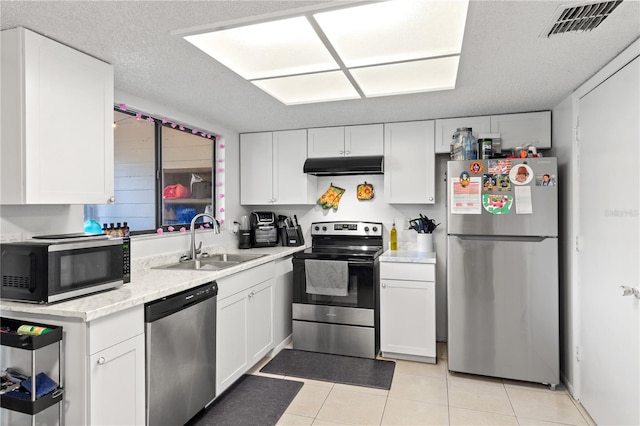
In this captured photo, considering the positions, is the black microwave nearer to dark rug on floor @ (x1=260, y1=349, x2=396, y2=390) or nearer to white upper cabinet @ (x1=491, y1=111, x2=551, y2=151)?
dark rug on floor @ (x1=260, y1=349, x2=396, y2=390)

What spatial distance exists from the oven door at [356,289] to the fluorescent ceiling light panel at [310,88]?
1414 millimetres

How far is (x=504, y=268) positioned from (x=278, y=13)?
2340 mm

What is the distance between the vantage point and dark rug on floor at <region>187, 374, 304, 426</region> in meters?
2.33

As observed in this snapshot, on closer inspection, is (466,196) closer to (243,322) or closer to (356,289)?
(356,289)

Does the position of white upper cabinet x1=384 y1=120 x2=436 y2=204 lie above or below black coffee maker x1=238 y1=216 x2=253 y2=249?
above

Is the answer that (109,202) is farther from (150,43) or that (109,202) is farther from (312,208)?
(312,208)

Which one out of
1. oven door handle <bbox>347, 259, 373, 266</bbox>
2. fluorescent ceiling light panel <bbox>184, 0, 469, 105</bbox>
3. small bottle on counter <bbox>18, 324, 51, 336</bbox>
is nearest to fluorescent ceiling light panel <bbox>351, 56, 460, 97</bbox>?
fluorescent ceiling light panel <bbox>184, 0, 469, 105</bbox>

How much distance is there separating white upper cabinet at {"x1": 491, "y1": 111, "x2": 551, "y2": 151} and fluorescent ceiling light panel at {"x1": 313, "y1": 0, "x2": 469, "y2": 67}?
146cm

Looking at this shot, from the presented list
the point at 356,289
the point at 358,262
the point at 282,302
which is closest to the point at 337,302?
the point at 356,289

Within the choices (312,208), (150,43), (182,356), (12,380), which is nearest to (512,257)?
(312,208)

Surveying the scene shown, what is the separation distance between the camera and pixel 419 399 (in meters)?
2.59

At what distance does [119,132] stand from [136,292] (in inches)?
55.8

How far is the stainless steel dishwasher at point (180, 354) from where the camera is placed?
1.92m

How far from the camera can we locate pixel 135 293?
189 cm
